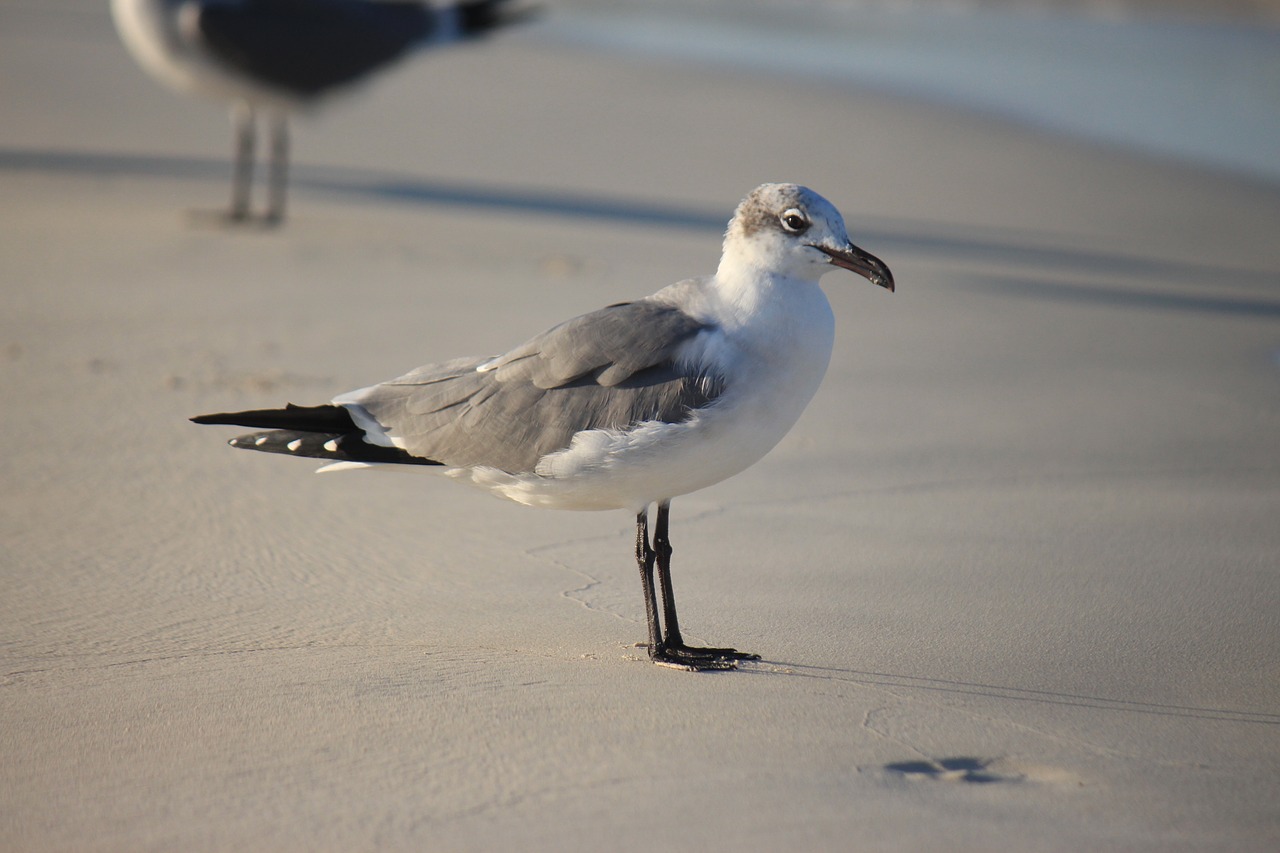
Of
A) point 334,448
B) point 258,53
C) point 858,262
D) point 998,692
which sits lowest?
point 998,692

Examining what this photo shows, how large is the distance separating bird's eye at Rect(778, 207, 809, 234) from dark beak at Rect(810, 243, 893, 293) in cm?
5

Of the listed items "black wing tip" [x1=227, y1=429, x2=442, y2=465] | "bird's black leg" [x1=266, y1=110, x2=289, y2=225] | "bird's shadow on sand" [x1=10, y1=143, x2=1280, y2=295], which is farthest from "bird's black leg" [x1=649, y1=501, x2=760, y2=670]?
"bird's black leg" [x1=266, y1=110, x2=289, y2=225]

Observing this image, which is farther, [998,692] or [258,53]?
[258,53]

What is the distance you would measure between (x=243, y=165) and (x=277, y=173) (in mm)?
190

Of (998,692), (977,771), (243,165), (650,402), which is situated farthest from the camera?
(243,165)

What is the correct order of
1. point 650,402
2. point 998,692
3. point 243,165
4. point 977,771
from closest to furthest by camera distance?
point 977,771 < point 998,692 < point 650,402 < point 243,165

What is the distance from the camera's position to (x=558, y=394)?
3252mm

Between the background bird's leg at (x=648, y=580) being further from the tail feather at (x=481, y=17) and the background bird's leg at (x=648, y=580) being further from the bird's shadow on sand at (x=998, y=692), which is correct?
the tail feather at (x=481, y=17)

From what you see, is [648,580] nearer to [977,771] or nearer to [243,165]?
[977,771]

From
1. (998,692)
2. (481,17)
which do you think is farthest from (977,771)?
(481,17)

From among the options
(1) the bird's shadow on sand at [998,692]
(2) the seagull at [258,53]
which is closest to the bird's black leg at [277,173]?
(2) the seagull at [258,53]

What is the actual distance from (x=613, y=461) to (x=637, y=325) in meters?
0.33

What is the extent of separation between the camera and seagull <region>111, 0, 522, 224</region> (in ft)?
26.0

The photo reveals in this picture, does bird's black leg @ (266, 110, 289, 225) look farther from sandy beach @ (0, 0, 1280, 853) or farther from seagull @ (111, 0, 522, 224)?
sandy beach @ (0, 0, 1280, 853)
